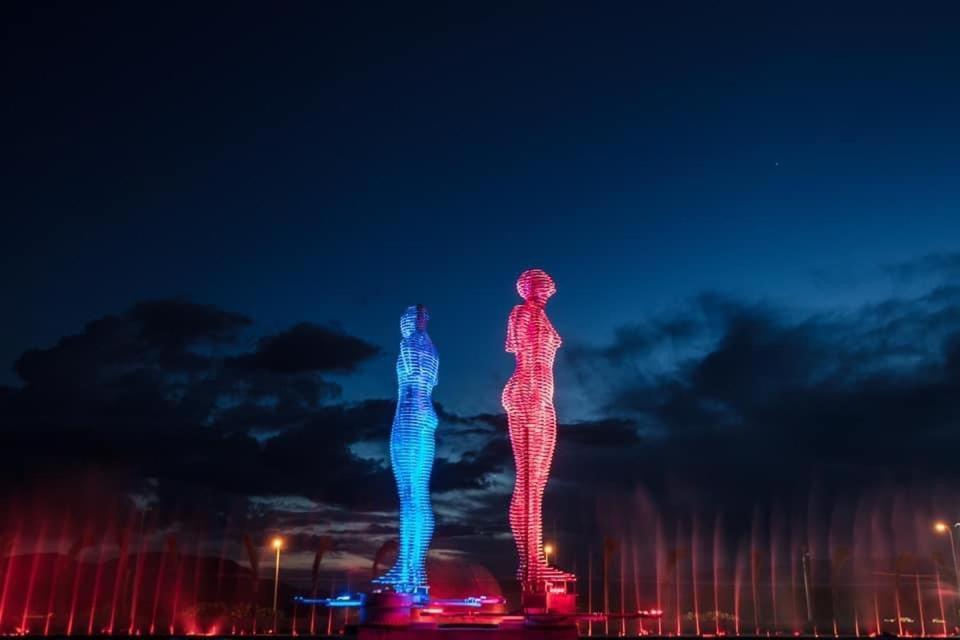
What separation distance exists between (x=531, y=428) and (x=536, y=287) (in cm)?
797

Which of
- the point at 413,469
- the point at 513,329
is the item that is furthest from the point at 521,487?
the point at 513,329

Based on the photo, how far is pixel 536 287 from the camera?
4366cm

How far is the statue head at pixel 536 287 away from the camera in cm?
4366

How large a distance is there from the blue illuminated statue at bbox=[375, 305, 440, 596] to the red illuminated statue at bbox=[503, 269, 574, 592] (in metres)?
4.35

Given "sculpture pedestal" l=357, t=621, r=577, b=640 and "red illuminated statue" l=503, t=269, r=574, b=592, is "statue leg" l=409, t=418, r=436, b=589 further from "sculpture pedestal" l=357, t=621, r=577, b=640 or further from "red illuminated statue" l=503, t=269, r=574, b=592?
"red illuminated statue" l=503, t=269, r=574, b=592

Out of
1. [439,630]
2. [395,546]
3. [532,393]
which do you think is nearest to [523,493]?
[532,393]

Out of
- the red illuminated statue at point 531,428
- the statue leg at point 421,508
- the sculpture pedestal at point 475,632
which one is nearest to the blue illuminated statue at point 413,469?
the statue leg at point 421,508

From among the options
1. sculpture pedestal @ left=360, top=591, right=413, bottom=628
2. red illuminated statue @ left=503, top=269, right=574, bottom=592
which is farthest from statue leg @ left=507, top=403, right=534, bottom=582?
sculpture pedestal @ left=360, top=591, right=413, bottom=628

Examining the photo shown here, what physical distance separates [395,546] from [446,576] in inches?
201

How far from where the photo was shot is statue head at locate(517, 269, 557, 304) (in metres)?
43.7

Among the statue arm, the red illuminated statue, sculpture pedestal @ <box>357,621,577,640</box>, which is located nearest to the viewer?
sculpture pedestal @ <box>357,621,577,640</box>

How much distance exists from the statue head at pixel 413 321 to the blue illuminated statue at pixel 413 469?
200 cm

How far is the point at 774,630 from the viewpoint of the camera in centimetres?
7506

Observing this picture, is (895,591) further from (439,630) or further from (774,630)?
(439,630)
